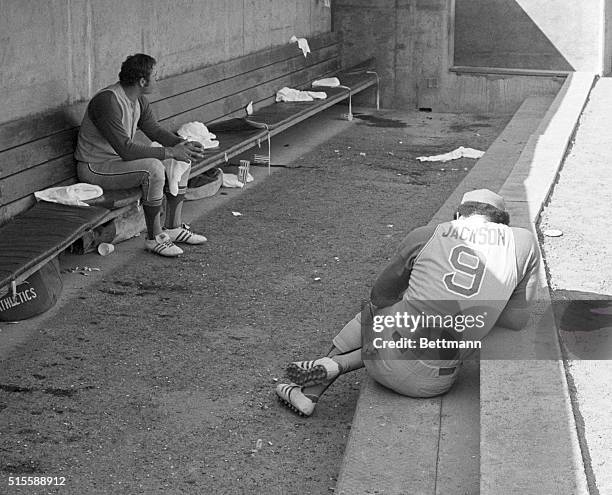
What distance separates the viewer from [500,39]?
14.6 m

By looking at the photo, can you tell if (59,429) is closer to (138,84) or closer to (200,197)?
(138,84)

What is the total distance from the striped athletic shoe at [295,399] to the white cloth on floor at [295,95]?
21.3 ft

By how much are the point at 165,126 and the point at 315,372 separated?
4.21m

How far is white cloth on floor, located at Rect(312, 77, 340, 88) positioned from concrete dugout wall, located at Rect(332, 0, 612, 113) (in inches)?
63.0

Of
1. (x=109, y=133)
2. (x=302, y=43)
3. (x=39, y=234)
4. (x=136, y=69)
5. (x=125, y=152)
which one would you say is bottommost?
(x=39, y=234)

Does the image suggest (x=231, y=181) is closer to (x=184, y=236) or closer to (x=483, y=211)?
(x=184, y=236)

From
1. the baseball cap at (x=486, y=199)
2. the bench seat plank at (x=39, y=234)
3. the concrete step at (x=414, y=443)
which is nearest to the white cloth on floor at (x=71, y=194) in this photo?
the bench seat plank at (x=39, y=234)

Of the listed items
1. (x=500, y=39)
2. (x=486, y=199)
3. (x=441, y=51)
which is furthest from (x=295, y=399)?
(x=500, y=39)

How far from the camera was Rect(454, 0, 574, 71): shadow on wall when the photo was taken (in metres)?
13.9

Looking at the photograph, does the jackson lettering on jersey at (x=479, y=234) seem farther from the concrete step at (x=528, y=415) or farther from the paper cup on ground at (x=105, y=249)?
the paper cup on ground at (x=105, y=249)

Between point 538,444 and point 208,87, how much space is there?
612 cm

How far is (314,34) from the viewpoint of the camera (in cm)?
1271

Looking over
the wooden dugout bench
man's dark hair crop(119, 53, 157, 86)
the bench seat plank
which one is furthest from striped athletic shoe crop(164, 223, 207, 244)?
man's dark hair crop(119, 53, 157, 86)

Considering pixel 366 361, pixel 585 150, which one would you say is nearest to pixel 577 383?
pixel 366 361
